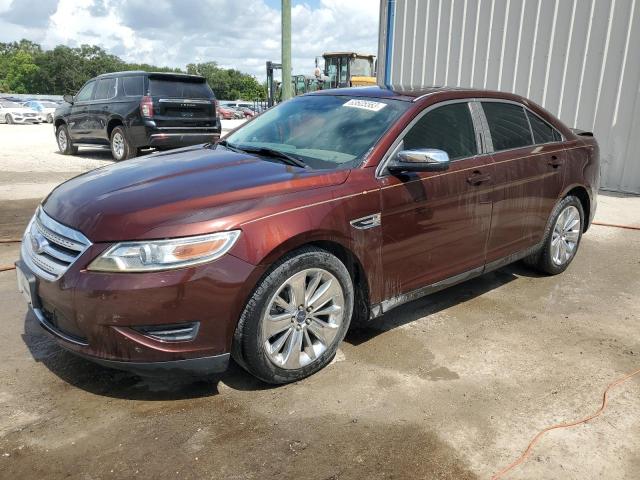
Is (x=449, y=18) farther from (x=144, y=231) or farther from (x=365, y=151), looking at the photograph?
(x=144, y=231)

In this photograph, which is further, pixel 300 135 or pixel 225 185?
pixel 300 135

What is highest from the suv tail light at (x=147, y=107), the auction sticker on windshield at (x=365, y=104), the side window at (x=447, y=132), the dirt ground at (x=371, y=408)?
the auction sticker on windshield at (x=365, y=104)

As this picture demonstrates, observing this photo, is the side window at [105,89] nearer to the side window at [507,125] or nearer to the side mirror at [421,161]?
the side window at [507,125]

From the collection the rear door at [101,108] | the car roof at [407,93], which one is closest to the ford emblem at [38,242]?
the car roof at [407,93]

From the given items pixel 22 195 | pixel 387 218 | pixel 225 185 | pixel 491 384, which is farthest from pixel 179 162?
pixel 22 195

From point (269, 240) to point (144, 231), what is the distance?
59 centimetres

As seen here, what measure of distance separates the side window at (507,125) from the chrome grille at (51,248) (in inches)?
116

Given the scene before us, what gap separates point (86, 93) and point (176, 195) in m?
11.5

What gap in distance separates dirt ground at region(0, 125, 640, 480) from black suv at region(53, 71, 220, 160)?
7333 millimetres

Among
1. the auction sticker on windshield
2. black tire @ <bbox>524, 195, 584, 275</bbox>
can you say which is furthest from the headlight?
black tire @ <bbox>524, 195, 584, 275</bbox>

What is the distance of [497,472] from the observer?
244cm

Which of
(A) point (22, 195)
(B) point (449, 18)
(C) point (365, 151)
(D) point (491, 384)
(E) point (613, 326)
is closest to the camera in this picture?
(D) point (491, 384)

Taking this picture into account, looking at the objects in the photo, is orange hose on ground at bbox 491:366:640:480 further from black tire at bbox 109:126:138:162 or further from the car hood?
black tire at bbox 109:126:138:162

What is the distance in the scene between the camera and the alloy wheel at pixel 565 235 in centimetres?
491
